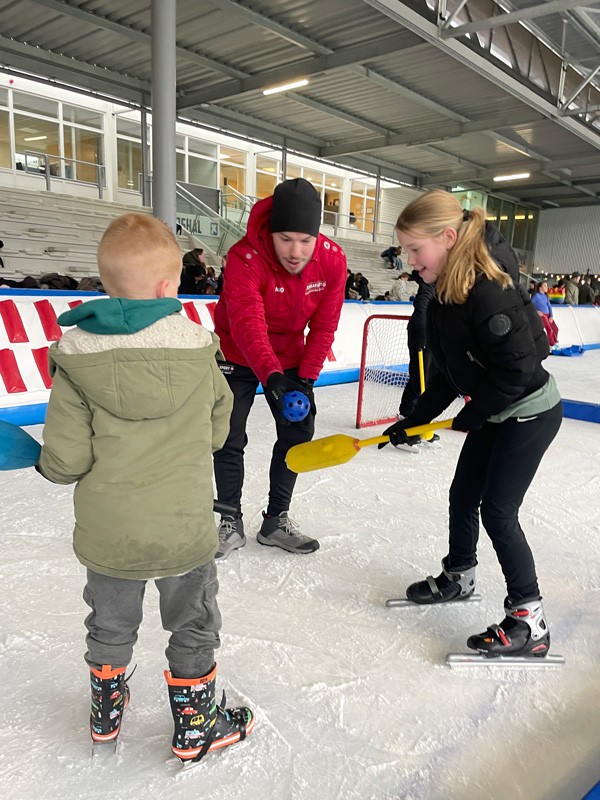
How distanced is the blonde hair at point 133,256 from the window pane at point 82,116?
53.4 feet

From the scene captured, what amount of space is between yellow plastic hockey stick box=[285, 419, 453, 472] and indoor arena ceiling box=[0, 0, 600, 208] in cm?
682

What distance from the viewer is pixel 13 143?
44.9ft

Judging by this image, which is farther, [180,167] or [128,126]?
[180,167]

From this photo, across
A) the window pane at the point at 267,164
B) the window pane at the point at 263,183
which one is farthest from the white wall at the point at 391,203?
the window pane at the point at 267,164

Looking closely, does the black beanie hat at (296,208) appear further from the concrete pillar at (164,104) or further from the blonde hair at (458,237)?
the concrete pillar at (164,104)

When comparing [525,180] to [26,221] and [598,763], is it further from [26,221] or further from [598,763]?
[598,763]

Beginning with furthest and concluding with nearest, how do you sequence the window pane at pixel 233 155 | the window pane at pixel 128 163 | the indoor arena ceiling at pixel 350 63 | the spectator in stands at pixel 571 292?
the window pane at pixel 233 155 < the window pane at pixel 128 163 < the spectator in stands at pixel 571 292 < the indoor arena ceiling at pixel 350 63

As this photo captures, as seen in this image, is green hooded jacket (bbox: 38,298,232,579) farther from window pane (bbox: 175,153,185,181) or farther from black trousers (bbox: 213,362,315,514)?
window pane (bbox: 175,153,185,181)

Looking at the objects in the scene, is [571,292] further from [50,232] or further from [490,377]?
[490,377]

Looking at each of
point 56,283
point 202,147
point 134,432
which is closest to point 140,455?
point 134,432

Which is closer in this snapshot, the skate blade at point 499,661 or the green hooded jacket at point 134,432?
the green hooded jacket at point 134,432

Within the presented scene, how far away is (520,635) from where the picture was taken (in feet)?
5.15

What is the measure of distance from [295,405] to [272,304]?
49 cm

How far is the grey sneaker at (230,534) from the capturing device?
84.2 inches
